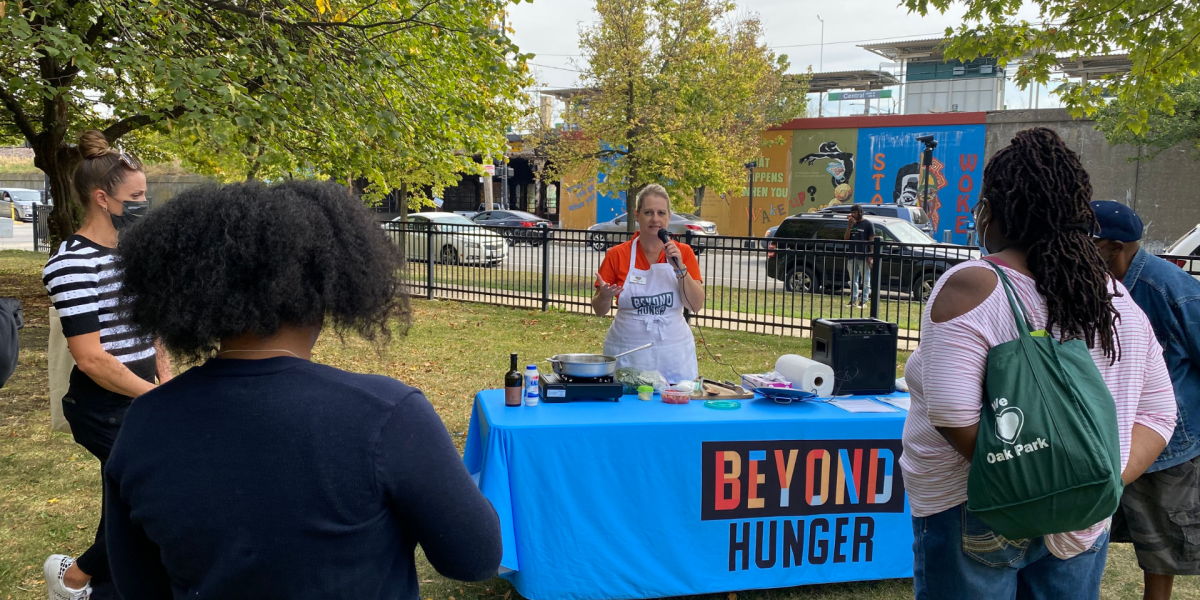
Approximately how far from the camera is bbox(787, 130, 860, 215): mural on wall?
100 ft

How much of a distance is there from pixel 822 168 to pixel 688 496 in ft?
98.3

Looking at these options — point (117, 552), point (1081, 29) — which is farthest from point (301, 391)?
point (1081, 29)

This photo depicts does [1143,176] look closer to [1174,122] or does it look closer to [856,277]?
[1174,122]

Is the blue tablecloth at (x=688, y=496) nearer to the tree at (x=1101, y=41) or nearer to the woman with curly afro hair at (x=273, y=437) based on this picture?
the woman with curly afro hair at (x=273, y=437)

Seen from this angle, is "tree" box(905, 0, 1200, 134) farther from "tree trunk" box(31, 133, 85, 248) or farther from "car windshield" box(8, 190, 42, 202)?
"car windshield" box(8, 190, 42, 202)

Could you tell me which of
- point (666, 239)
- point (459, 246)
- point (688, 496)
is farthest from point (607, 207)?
point (688, 496)

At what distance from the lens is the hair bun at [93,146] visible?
274 centimetres

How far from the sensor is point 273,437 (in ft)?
3.79

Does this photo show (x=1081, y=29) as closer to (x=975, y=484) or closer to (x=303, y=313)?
(x=975, y=484)

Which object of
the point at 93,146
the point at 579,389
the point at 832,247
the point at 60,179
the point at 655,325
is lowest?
the point at 579,389

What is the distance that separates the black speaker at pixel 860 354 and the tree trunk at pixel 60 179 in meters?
9.97

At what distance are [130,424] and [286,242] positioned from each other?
0.40m

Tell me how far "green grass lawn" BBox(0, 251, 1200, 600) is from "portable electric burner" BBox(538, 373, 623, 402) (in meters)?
0.80

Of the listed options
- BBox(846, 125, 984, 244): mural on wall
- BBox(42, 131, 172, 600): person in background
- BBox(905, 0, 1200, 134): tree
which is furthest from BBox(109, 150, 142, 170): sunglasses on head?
BBox(846, 125, 984, 244): mural on wall
